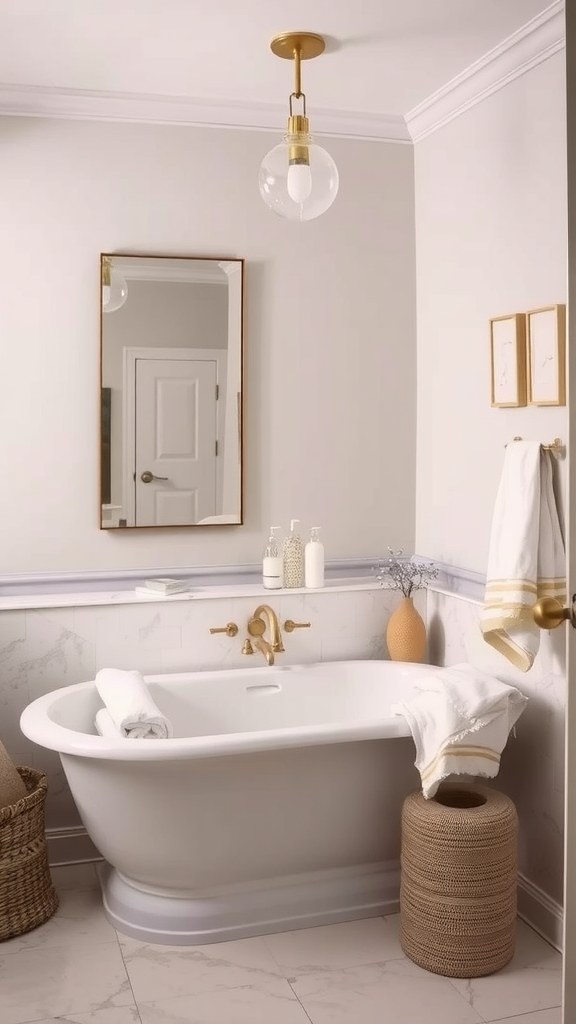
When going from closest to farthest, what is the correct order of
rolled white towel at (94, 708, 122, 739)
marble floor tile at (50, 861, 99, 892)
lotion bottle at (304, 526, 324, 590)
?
rolled white towel at (94, 708, 122, 739), marble floor tile at (50, 861, 99, 892), lotion bottle at (304, 526, 324, 590)

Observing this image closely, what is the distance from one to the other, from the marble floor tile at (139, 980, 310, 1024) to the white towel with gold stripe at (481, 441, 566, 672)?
42.7 inches

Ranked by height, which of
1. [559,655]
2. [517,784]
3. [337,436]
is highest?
[337,436]

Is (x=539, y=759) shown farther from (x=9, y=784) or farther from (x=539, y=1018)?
(x=9, y=784)

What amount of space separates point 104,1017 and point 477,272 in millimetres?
2433

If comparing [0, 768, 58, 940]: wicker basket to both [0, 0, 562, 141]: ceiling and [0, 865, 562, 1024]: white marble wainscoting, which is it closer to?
[0, 865, 562, 1024]: white marble wainscoting

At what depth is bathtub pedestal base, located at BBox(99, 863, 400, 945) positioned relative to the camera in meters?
2.73

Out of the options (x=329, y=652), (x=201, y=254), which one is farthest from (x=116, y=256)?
(x=329, y=652)

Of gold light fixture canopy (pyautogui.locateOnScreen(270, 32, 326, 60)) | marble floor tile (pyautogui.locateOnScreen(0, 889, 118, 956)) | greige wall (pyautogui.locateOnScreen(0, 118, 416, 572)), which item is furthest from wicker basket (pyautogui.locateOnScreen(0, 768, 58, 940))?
gold light fixture canopy (pyautogui.locateOnScreen(270, 32, 326, 60))

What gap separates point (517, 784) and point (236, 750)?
983 millimetres

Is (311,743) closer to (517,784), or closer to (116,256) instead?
(517,784)

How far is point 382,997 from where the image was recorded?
2.45 metres

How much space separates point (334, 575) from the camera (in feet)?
11.8

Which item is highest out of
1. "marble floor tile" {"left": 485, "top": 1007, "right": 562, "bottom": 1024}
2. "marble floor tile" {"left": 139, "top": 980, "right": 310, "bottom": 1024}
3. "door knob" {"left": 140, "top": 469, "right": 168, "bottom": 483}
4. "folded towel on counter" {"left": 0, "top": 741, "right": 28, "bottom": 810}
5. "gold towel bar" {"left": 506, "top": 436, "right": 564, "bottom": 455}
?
"gold towel bar" {"left": 506, "top": 436, "right": 564, "bottom": 455}

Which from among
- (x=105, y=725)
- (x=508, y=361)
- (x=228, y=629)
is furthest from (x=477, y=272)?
(x=105, y=725)
